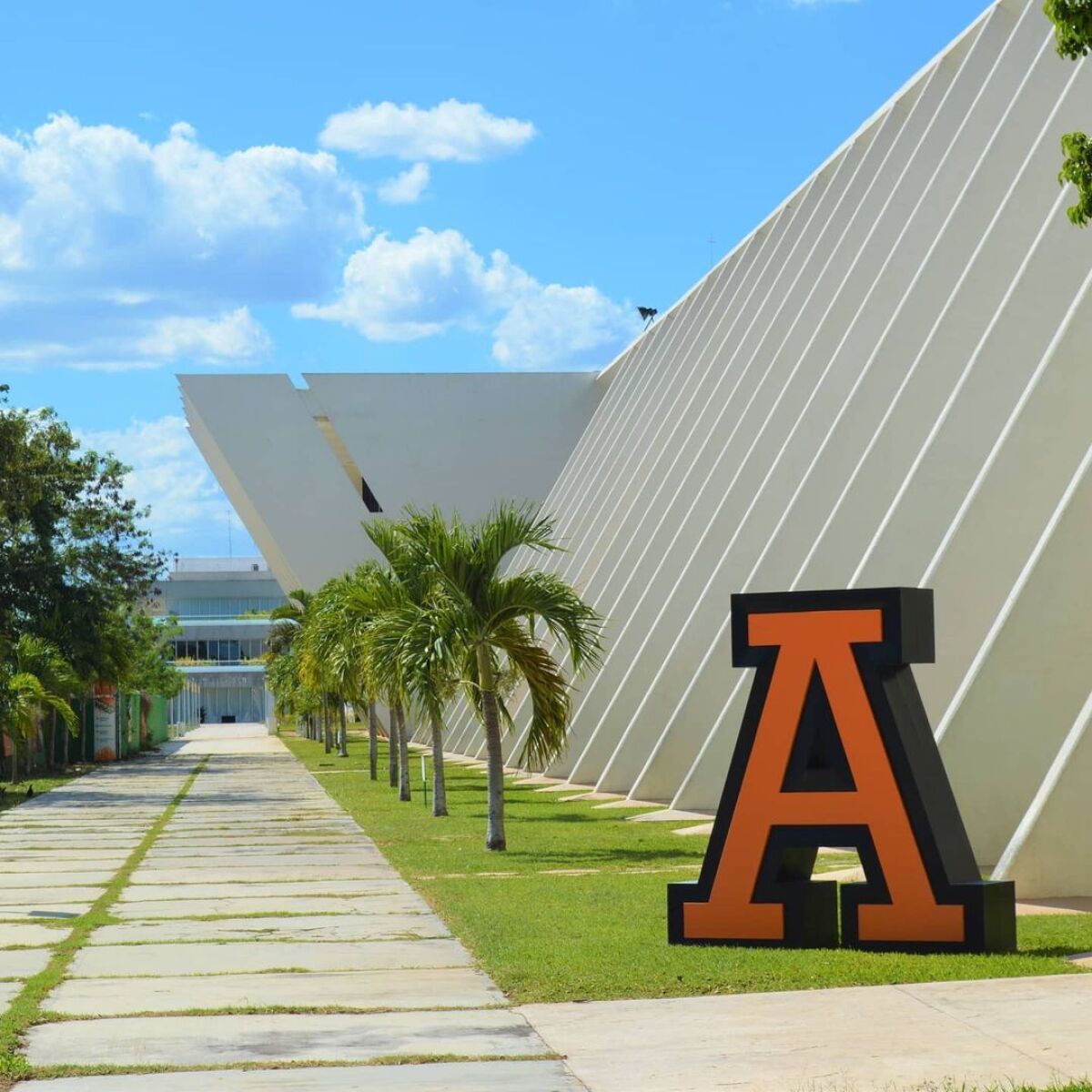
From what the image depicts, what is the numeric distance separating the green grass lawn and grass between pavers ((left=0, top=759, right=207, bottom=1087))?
2.38 m

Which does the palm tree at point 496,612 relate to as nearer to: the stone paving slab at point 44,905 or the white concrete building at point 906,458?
the white concrete building at point 906,458

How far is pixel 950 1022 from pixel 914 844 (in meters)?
2.19

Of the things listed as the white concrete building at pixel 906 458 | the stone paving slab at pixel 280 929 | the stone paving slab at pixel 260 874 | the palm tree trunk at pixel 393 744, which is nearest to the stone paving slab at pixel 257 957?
the stone paving slab at pixel 280 929

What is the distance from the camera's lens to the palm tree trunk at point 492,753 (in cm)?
1722

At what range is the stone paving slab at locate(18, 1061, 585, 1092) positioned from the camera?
6320 millimetres

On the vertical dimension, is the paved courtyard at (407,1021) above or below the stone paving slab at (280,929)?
above

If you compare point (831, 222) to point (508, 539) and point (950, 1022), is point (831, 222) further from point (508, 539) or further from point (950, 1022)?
point (950, 1022)

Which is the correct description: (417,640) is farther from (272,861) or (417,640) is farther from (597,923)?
(597,923)

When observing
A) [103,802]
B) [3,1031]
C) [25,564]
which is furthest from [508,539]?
[25,564]

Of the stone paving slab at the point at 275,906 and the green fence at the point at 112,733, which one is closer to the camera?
the stone paving slab at the point at 275,906

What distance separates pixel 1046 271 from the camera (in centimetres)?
1589

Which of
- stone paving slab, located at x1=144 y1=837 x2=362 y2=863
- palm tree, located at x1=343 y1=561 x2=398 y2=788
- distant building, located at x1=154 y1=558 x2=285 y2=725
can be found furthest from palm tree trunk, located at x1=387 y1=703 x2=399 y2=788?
distant building, located at x1=154 y1=558 x2=285 y2=725

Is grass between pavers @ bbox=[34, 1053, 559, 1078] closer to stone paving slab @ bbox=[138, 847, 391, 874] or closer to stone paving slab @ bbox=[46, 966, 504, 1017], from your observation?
stone paving slab @ bbox=[46, 966, 504, 1017]

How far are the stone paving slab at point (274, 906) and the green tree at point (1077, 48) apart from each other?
270 inches
